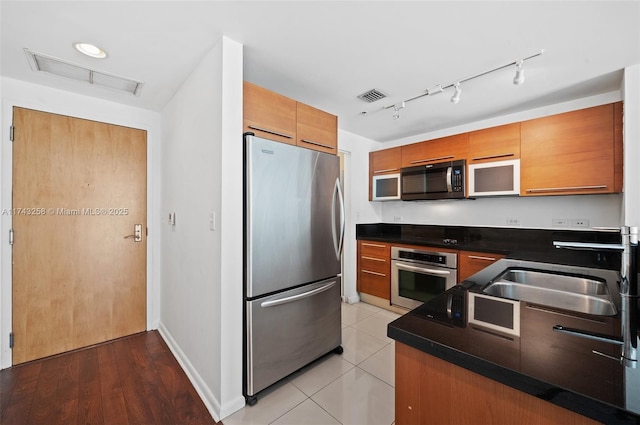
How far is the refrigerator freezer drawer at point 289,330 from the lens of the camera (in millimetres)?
1730

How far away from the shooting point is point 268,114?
6.29ft

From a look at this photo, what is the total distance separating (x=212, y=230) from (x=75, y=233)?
1.72 metres

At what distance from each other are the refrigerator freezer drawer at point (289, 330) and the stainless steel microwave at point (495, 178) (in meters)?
1.92

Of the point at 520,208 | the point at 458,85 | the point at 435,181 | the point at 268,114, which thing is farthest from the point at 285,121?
the point at 520,208

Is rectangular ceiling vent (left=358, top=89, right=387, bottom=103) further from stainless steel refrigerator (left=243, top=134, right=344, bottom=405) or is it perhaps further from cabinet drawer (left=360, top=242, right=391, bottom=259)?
cabinet drawer (left=360, top=242, right=391, bottom=259)

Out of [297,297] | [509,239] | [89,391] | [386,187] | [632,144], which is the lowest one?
[89,391]

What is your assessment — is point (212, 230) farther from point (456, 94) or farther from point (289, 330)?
point (456, 94)

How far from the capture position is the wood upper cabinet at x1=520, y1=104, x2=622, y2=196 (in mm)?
2225

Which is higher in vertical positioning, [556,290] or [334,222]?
[334,222]

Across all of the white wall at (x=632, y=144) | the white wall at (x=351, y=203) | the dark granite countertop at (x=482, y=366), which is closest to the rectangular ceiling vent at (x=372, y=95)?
the white wall at (x=351, y=203)

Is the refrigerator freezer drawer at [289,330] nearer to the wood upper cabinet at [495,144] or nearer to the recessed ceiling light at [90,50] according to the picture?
the recessed ceiling light at [90,50]

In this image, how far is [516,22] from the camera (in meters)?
1.54

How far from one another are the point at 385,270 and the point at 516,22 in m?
→ 2.66

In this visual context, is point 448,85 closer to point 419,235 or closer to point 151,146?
point 419,235
